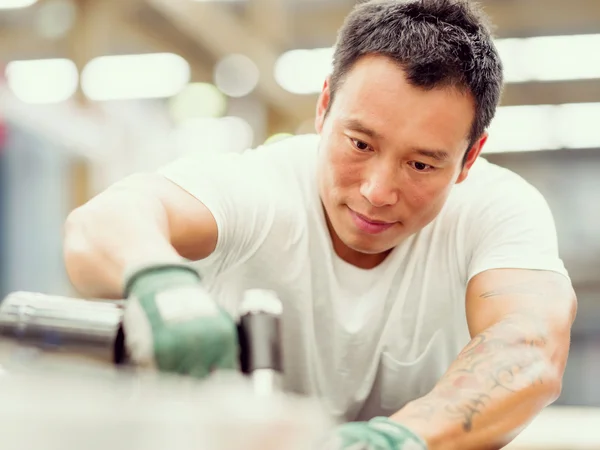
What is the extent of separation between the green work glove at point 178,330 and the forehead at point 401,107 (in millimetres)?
607

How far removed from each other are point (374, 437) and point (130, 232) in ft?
1.49

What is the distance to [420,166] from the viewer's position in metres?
1.41

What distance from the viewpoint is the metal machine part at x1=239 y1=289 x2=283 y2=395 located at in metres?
0.86

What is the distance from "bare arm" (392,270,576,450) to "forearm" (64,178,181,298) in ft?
1.46

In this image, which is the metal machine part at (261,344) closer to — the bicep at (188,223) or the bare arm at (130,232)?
the bare arm at (130,232)

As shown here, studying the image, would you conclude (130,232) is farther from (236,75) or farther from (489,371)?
(236,75)

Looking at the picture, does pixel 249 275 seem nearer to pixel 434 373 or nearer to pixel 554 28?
pixel 434 373

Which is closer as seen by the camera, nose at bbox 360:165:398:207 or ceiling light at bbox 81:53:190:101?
nose at bbox 360:165:398:207

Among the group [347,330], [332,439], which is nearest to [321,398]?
[347,330]

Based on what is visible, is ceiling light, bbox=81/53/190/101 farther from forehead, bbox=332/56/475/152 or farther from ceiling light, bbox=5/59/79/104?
forehead, bbox=332/56/475/152

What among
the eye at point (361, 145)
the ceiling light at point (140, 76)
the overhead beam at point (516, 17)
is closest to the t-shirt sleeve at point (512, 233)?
the eye at point (361, 145)

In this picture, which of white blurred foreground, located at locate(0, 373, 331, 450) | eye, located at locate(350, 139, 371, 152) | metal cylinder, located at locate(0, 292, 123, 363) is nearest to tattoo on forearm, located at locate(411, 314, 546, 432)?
eye, located at locate(350, 139, 371, 152)

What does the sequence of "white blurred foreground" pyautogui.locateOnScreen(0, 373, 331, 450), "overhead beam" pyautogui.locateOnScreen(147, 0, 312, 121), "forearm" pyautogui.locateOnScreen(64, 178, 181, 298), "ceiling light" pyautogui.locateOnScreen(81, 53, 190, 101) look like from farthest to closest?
"ceiling light" pyautogui.locateOnScreen(81, 53, 190, 101)
"overhead beam" pyautogui.locateOnScreen(147, 0, 312, 121)
"forearm" pyautogui.locateOnScreen(64, 178, 181, 298)
"white blurred foreground" pyautogui.locateOnScreen(0, 373, 331, 450)

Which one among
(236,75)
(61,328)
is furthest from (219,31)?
(61,328)
